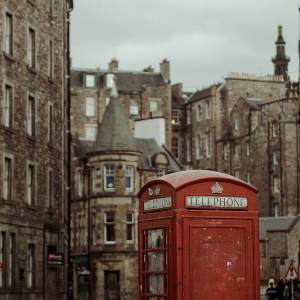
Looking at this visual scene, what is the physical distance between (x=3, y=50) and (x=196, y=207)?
72.4 ft

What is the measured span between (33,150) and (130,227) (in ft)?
81.1

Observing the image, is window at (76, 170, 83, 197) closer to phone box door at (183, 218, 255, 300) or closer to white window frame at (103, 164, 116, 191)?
white window frame at (103, 164, 116, 191)

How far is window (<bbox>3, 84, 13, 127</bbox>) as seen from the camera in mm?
37000

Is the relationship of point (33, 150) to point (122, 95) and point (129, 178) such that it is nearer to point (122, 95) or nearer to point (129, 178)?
point (129, 178)

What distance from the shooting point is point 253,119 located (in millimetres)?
99312

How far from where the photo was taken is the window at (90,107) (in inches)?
4139

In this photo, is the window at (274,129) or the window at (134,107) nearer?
the window at (274,129)

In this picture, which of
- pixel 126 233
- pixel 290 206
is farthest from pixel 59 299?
pixel 290 206

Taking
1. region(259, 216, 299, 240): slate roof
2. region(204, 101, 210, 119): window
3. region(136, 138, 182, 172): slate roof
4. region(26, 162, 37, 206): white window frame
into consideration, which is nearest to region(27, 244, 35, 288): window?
region(26, 162, 37, 206): white window frame

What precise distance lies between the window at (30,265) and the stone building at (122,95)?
62177 millimetres

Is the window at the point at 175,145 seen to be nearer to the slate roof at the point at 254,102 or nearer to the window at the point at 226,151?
the window at the point at 226,151

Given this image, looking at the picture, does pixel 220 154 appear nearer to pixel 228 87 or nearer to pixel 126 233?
pixel 228 87

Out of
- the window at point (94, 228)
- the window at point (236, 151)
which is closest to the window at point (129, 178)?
the window at point (94, 228)

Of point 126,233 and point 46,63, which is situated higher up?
point 46,63
